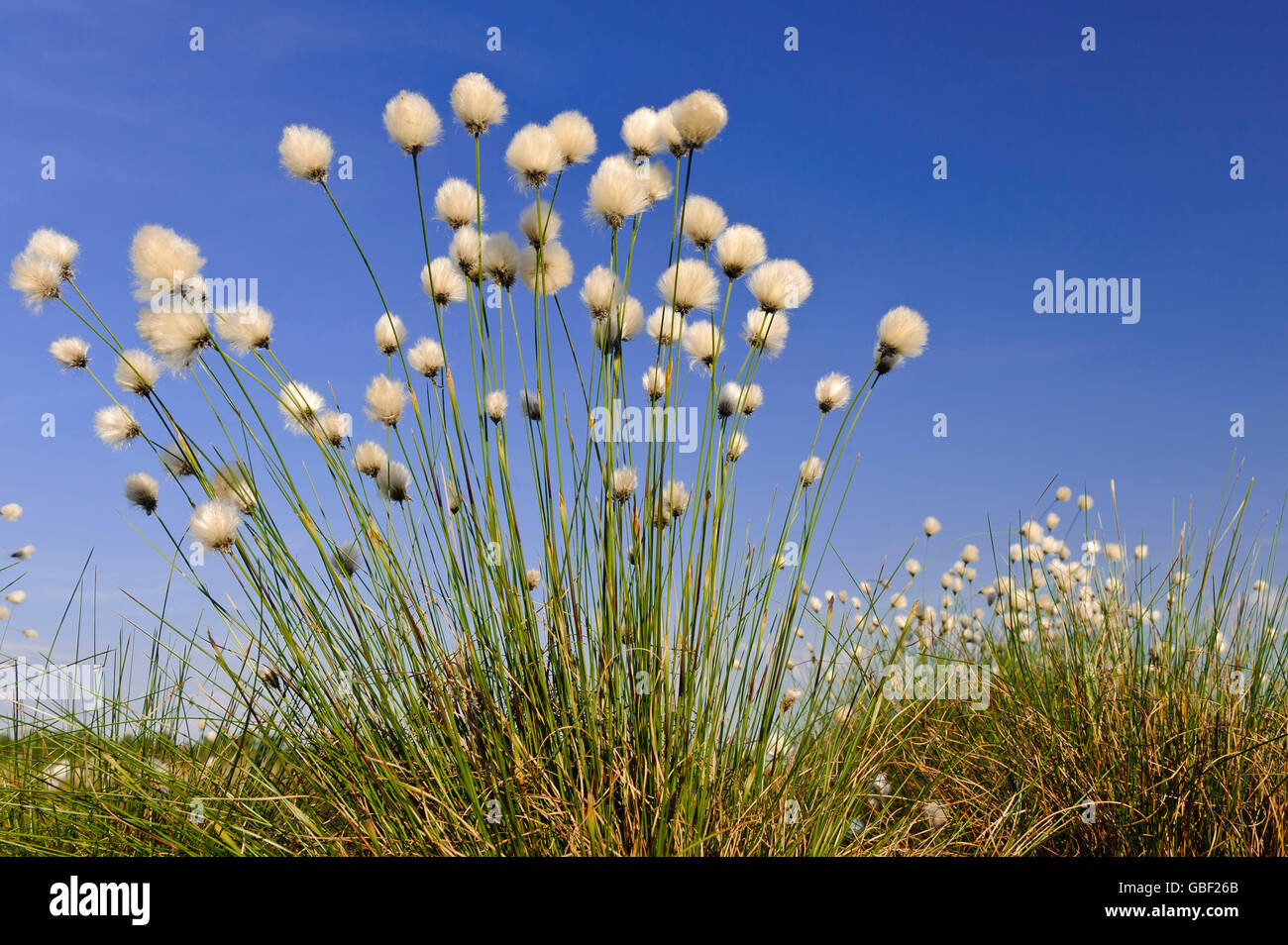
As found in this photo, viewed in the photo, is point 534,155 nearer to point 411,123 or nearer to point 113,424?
point 411,123

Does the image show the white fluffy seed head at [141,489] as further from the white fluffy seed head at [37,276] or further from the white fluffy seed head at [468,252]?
the white fluffy seed head at [468,252]

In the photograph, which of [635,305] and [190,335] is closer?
[190,335]

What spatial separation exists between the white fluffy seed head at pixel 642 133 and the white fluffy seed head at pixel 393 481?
1246 mm

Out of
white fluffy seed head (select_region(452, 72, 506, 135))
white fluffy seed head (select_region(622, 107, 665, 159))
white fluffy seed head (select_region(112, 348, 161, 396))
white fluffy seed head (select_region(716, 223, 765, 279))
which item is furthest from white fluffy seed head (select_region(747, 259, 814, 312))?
white fluffy seed head (select_region(112, 348, 161, 396))

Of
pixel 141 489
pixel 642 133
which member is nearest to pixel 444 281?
pixel 642 133

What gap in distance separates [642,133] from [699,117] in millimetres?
216

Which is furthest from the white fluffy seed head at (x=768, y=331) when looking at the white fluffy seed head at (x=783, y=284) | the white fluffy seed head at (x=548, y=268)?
the white fluffy seed head at (x=548, y=268)

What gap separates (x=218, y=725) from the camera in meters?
2.95

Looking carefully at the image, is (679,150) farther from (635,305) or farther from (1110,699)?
(1110,699)

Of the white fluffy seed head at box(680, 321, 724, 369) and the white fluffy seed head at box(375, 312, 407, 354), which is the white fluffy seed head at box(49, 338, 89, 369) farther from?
the white fluffy seed head at box(680, 321, 724, 369)

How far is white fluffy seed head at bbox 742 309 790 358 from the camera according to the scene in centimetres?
269

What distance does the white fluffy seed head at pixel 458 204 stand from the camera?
104 inches

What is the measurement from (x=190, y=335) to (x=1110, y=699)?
3.51 m
